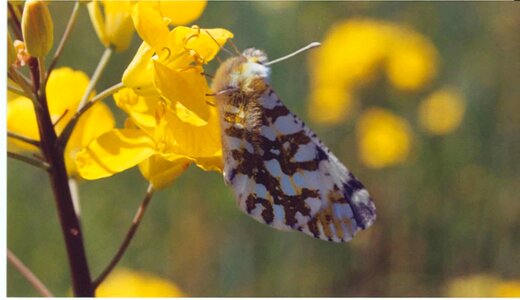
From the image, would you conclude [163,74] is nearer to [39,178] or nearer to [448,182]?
[39,178]

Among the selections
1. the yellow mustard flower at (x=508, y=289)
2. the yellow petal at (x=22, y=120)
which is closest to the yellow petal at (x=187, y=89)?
the yellow petal at (x=22, y=120)

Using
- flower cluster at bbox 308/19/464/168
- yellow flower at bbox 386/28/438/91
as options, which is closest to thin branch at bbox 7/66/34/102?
flower cluster at bbox 308/19/464/168

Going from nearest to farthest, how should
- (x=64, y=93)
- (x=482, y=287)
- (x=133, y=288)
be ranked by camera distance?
1. (x=64, y=93)
2. (x=133, y=288)
3. (x=482, y=287)

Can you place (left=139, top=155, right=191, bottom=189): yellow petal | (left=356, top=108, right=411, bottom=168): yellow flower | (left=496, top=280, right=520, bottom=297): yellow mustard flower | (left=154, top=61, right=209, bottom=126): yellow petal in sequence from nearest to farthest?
(left=154, top=61, right=209, bottom=126): yellow petal
(left=139, top=155, right=191, bottom=189): yellow petal
(left=496, top=280, right=520, bottom=297): yellow mustard flower
(left=356, top=108, right=411, bottom=168): yellow flower

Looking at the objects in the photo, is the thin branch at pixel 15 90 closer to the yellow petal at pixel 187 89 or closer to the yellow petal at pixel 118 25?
the yellow petal at pixel 187 89

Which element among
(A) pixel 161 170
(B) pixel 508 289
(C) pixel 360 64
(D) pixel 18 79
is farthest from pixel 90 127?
(C) pixel 360 64

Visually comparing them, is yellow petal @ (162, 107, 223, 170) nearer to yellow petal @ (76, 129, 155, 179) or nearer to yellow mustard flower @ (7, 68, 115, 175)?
yellow petal @ (76, 129, 155, 179)

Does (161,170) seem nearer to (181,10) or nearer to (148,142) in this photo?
(148,142)
